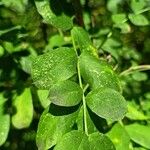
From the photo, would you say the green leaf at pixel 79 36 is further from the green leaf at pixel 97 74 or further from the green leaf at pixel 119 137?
the green leaf at pixel 119 137

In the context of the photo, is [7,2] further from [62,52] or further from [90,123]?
[90,123]

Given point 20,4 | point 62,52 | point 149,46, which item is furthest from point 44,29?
point 62,52

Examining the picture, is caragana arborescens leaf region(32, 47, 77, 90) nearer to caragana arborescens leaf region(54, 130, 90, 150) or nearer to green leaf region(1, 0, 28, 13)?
caragana arborescens leaf region(54, 130, 90, 150)

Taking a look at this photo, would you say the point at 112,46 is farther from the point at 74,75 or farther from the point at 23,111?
the point at 74,75

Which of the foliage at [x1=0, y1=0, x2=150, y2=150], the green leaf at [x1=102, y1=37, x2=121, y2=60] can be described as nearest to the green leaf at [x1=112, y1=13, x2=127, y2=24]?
the foliage at [x1=0, y1=0, x2=150, y2=150]

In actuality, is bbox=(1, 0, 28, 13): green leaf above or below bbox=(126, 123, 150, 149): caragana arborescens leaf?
above

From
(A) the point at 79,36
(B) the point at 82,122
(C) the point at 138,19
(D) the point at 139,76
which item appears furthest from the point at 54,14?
(D) the point at 139,76

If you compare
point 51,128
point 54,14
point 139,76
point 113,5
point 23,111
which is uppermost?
point 54,14
